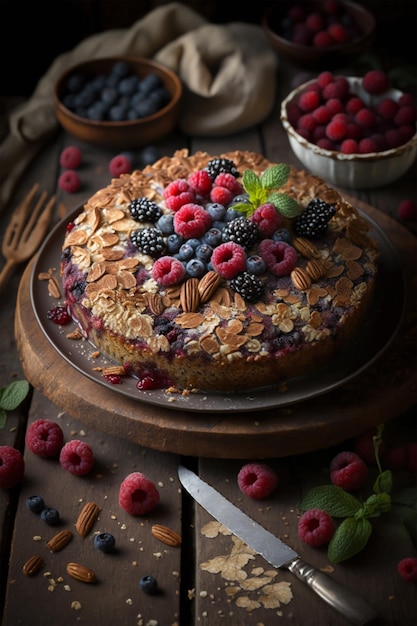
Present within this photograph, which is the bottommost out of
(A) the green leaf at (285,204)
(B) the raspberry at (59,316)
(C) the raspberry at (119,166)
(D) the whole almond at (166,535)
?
(D) the whole almond at (166,535)

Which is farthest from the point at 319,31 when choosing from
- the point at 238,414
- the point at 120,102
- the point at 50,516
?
the point at 50,516

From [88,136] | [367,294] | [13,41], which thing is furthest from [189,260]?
[13,41]

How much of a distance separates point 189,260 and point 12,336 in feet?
2.07

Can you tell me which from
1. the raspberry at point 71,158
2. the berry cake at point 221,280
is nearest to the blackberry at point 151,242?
the berry cake at point 221,280

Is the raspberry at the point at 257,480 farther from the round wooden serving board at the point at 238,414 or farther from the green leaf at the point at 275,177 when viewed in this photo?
the green leaf at the point at 275,177

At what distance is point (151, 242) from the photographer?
2094 mm

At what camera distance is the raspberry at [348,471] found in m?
1.97

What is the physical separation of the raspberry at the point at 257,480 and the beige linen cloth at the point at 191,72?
1.46 m

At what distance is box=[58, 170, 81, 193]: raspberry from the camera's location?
9.24ft

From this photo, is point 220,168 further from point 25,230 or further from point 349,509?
point 349,509

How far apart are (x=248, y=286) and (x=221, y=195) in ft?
1.00

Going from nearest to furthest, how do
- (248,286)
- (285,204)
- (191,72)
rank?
(248,286) < (285,204) < (191,72)

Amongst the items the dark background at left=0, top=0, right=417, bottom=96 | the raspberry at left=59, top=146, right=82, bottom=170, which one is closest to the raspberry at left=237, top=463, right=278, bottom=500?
the raspberry at left=59, top=146, right=82, bottom=170

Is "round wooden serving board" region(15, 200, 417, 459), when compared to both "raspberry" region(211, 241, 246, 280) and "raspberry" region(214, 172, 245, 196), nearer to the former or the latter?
"raspberry" region(211, 241, 246, 280)
